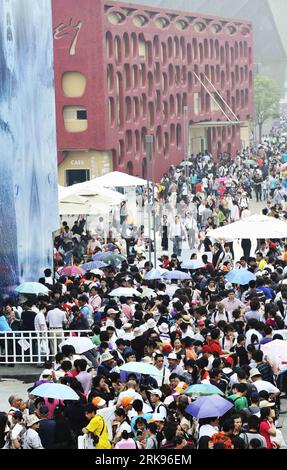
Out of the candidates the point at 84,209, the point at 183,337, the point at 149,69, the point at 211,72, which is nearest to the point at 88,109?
the point at 149,69

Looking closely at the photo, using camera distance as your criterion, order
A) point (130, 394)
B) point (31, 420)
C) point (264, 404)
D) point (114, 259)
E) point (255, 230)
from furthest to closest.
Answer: point (114, 259) → point (255, 230) → point (130, 394) → point (264, 404) → point (31, 420)

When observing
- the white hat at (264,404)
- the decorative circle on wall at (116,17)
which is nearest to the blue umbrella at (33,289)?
the white hat at (264,404)

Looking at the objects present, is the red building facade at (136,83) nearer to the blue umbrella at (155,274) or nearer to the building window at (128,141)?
the building window at (128,141)

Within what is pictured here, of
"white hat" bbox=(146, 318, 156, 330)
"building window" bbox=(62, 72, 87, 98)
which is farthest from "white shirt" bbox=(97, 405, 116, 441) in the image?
"building window" bbox=(62, 72, 87, 98)

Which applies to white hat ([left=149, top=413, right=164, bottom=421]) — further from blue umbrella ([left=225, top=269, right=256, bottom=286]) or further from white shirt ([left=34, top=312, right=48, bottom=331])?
blue umbrella ([left=225, top=269, right=256, bottom=286])

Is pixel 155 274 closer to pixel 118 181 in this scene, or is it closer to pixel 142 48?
pixel 118 181

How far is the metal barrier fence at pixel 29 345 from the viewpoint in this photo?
68.2 ft

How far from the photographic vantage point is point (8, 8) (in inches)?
991

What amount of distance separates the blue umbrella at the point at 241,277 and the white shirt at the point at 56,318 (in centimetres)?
330

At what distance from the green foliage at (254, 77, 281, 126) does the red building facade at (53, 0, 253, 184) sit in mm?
26334

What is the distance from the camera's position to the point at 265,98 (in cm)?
10156

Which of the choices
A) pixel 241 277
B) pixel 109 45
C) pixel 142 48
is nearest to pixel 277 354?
pixel 241 277

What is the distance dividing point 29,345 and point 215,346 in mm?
4044

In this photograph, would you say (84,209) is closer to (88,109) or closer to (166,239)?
(166,239)
